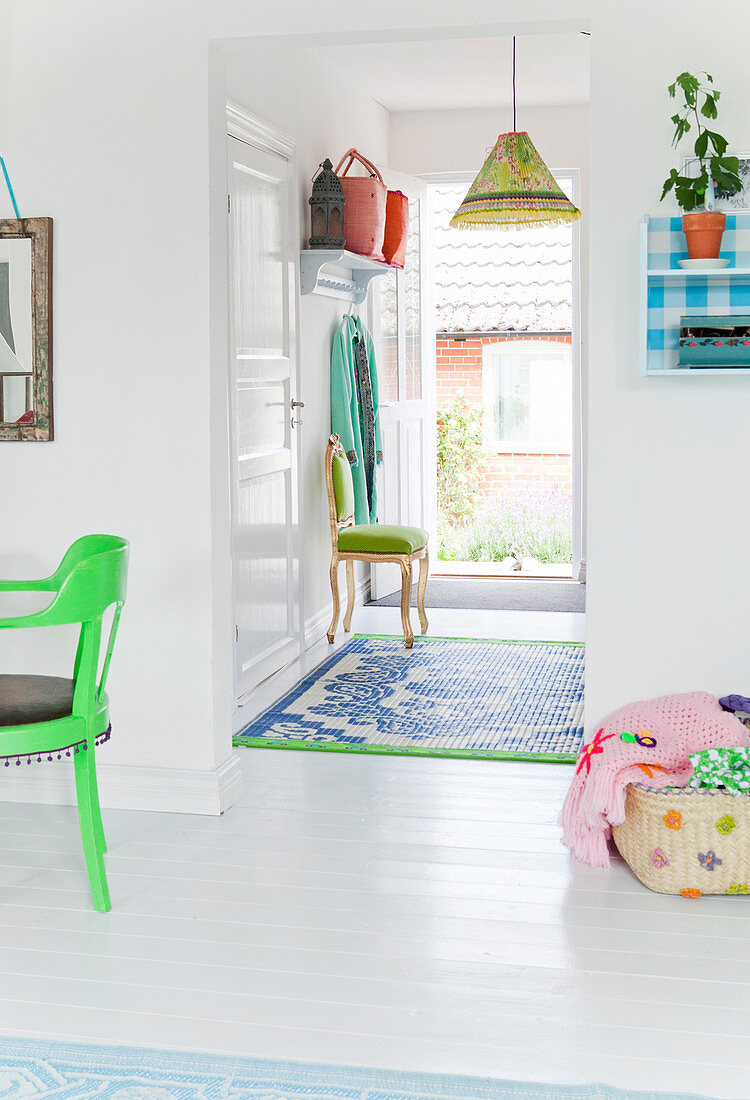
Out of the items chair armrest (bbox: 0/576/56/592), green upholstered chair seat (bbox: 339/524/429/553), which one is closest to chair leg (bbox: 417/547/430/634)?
green upholstered chair seat (bbox: 339/524/429/553)

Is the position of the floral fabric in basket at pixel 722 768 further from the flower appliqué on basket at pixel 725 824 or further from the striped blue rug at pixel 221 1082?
the striped blue rug at pixel 221 1082

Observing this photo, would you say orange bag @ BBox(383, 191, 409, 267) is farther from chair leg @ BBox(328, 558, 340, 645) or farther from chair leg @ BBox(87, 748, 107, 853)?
chair leg @ BBox(87, 748, 107, 853)

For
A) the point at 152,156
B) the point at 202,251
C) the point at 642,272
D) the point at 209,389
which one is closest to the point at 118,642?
the point at 209,389

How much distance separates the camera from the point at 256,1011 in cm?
225

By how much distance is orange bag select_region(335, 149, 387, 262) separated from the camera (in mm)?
5320

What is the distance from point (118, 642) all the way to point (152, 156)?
4.47 ft

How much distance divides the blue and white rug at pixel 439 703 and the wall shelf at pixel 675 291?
4.45 ft

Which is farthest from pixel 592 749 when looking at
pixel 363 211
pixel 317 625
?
pixel 363 211

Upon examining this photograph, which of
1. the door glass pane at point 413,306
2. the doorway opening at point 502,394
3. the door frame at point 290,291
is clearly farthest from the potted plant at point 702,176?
the doorway opening at point 502,394

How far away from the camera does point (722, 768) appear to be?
9.16 feet

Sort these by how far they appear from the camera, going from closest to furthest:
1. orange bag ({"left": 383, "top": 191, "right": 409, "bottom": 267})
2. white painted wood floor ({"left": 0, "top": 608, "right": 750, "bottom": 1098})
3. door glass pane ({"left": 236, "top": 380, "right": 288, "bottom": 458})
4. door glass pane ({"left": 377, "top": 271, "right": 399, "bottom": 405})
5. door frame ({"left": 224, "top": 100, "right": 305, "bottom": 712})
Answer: white painted wood floor ({"left": 0, "top": 608, "right": 750, "bottom": 1098}), door frame ({"left": 224, "top": 100, "right": 305, "bottom": 712}), door glass pane ({"left": 236, "top": 380, "right": 288, "bottom": 458}), orange bag ({"left": 383, "top": 191, "right": 409, "bottom": 267}), door glass pane ({"left": 377, "top": 271, "right": 399, "bottom": 405})

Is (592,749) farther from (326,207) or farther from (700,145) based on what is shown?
(326,207)

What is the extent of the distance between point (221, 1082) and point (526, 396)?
6986mm

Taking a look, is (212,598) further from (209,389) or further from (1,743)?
(1,743)
